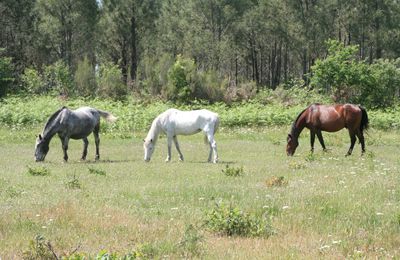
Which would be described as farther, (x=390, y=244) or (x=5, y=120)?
(x=5, y=120)

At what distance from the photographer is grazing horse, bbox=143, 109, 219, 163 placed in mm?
19203

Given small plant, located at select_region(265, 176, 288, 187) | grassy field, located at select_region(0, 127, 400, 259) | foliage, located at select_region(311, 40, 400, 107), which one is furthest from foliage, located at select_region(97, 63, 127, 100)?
small plant, located at select_region(265, 176, 288, 187)

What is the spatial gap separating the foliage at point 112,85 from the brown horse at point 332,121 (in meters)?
27.7

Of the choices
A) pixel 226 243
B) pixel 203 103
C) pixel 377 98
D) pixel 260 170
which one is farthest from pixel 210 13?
pixel 226 243

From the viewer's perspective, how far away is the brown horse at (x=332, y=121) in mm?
21062

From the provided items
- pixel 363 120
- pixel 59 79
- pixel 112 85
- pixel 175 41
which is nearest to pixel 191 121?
pixel 363 120

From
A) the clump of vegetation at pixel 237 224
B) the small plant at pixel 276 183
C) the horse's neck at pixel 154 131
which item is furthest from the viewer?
the horse's neck at pixel 154 131

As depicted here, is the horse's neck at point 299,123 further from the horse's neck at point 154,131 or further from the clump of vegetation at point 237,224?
the clump of vegetation at point 237,224

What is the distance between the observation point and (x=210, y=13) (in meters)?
60.4

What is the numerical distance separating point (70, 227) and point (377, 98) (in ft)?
131

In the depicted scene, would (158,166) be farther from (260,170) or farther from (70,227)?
(70,227)

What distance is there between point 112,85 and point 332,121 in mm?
29018

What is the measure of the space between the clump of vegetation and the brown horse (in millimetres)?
13695

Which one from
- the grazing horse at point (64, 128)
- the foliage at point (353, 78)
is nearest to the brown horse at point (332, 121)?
the grazing horse at point (64, 128)
